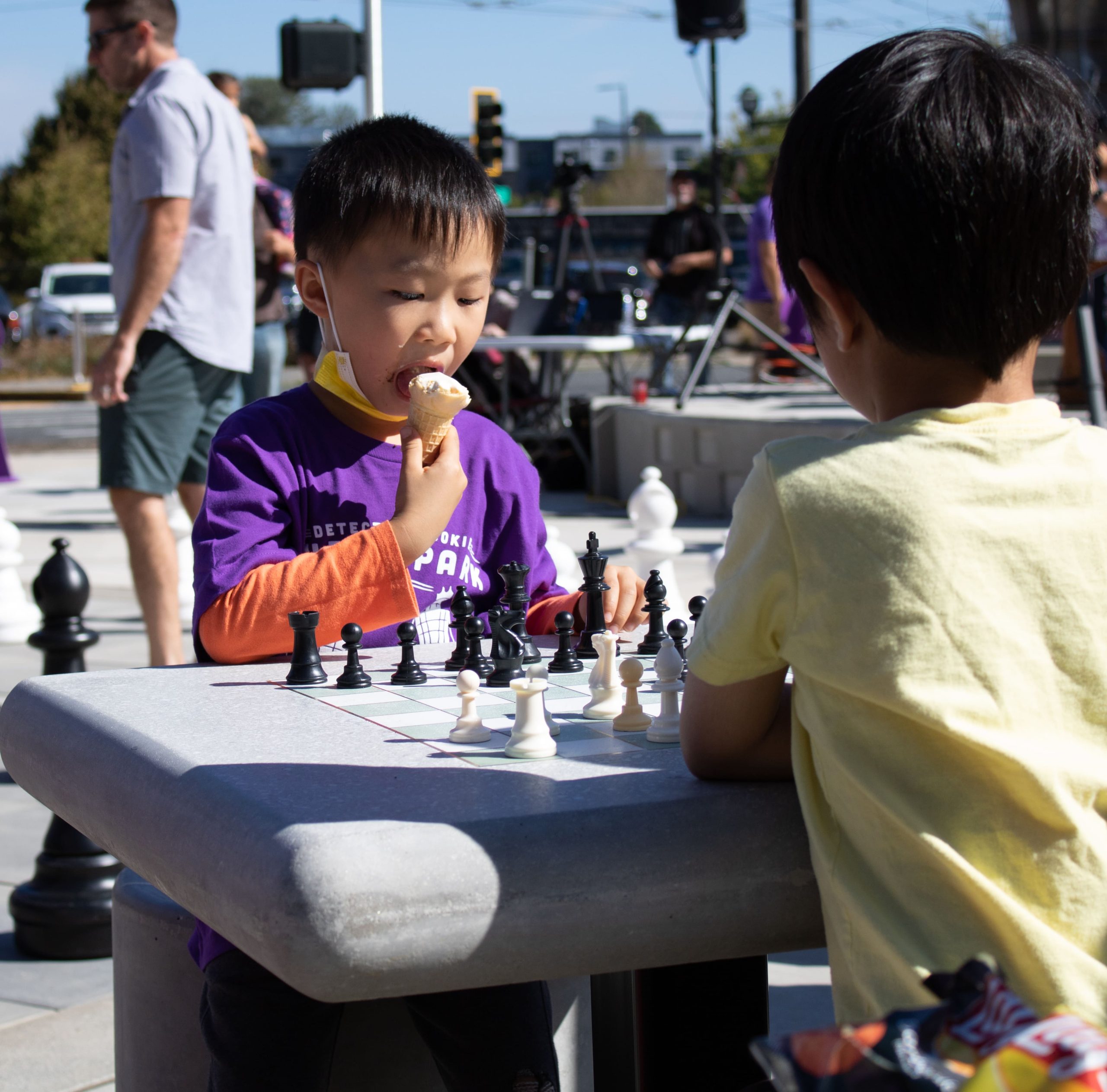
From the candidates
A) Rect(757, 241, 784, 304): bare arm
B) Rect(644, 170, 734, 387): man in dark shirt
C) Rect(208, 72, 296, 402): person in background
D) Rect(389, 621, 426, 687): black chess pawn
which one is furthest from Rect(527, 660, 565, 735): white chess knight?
Rect(644, 170, 734, 387): man in dark shirt

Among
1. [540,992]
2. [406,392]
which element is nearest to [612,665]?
[540,992]

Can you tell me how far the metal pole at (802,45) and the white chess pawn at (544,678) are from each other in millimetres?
12948

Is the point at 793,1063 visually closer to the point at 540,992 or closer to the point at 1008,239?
the point at 1008,239

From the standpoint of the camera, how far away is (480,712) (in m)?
1.50

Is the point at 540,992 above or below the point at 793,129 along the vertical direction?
below

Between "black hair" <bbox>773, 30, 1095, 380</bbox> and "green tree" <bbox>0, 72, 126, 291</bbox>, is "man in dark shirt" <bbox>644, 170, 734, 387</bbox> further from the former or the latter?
"green tree" <bbox>0, 72, 126, 291</bbox>

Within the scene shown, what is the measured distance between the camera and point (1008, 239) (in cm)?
112

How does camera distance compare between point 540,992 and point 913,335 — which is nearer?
point 913,335

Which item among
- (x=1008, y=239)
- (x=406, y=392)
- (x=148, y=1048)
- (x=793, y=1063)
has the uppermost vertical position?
(x=1008, y=239)

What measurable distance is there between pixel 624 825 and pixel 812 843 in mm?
156

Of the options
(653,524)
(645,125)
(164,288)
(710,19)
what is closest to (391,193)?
(164,288)

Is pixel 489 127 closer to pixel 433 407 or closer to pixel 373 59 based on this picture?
pixel 373 59

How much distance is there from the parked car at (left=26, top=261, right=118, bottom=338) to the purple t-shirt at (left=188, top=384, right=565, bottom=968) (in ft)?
96.7

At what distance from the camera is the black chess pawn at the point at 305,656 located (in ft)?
5.38
